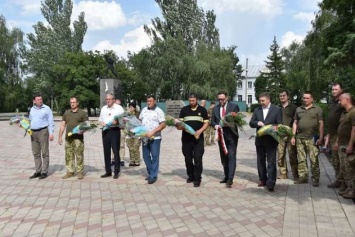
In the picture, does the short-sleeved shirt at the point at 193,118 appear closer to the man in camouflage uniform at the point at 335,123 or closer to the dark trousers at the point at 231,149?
the dark trousers at the point at 231,149

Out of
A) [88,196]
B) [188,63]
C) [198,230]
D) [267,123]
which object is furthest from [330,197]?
[188,63]

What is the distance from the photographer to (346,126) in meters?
5.68

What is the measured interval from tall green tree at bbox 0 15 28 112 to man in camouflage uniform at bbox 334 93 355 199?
124ft

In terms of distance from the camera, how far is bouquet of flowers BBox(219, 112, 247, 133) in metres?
6.71

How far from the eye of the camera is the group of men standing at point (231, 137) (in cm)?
646

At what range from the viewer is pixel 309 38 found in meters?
21.1

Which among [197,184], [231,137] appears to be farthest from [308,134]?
[197,184]

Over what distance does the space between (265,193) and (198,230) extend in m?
→ 2.21

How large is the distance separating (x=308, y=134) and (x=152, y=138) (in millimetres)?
2988

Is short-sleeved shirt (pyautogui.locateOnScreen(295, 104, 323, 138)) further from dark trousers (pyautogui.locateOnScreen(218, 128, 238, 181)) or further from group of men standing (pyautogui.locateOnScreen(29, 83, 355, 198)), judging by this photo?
Result: dark trousers (pyautogui.locateOnScreen(218, 128, 238, 181))

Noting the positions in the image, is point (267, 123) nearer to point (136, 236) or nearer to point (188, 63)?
point (136, 236)

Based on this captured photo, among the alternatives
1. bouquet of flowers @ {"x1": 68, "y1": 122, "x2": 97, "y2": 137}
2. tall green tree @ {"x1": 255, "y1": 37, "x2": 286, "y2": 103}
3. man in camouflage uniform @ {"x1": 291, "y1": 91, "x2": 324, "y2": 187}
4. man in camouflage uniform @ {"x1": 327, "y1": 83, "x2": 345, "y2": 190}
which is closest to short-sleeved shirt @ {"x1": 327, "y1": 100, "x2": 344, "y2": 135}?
man in camouflage uniform @ {"x1": 327, "y1": 83, "x2": 345, "y2": 190}

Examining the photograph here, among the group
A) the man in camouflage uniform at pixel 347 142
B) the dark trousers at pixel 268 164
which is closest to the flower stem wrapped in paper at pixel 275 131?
the dark trousers at pixel 268 164

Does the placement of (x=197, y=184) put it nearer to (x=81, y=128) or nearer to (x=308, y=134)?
(x=308, y=134)
